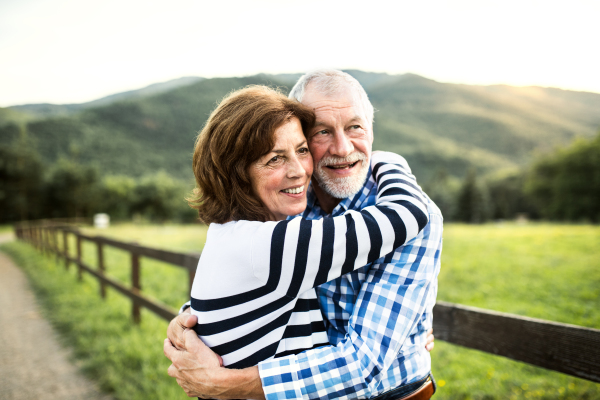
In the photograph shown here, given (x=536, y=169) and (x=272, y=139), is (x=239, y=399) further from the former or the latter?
(x=536, y=169)

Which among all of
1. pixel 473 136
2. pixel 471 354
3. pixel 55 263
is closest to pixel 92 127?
pixel 55 263

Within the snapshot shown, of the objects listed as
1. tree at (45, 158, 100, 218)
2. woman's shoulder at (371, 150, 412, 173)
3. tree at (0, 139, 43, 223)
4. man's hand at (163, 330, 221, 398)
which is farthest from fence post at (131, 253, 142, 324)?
tree at (45, 158, 100, 218)

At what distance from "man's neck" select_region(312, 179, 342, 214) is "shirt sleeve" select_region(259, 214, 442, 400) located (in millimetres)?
600

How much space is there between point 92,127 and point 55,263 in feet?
369

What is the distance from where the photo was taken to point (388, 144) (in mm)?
142250

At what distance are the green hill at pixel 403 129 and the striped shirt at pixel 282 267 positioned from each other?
72.0 m

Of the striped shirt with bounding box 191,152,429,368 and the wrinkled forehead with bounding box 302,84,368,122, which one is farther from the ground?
the wrinkled forehead with bounding box 302,84,368,122

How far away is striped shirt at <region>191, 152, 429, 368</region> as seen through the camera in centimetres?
125

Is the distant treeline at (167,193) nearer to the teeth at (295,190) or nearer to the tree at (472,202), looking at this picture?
the tree at (472,202)

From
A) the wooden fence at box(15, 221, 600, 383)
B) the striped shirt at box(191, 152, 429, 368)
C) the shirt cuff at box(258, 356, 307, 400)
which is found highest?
the striped shirt at box(191, 152, 429, 368)

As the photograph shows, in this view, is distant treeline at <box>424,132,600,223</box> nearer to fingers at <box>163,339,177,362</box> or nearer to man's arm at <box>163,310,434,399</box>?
fingers at <box>163,339,177,362</box>

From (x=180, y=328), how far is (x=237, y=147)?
32.2 inches

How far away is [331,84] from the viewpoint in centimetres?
180

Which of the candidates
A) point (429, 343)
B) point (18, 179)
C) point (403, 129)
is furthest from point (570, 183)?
point (403, 129)
